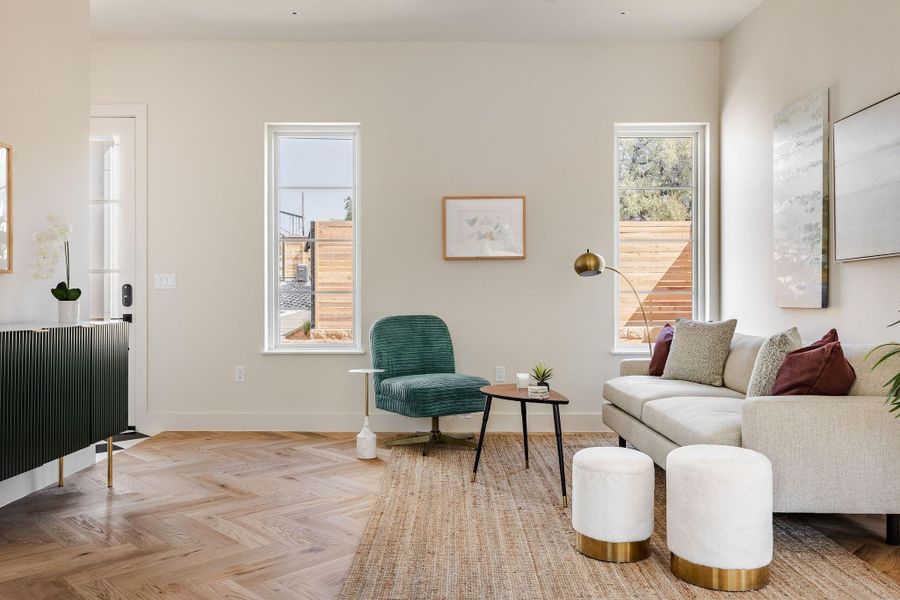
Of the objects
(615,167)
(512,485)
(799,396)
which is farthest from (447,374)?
(799,396)

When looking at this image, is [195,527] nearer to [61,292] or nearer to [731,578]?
[61,292]

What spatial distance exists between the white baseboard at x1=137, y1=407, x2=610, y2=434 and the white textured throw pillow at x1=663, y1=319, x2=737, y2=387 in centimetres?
99

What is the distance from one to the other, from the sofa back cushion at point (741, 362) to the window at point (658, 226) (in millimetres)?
1079

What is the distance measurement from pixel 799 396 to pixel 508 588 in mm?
1376

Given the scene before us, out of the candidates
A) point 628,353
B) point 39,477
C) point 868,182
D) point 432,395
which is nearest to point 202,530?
point 39,477

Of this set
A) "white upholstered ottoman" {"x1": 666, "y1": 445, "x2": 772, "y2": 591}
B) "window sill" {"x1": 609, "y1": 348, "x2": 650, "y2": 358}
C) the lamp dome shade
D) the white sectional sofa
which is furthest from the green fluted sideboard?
"window sill" {"x1": 609, "y1": 348, "x2": 650, "y2": 358}

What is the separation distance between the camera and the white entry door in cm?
498

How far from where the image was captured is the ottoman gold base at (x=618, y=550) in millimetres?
2459

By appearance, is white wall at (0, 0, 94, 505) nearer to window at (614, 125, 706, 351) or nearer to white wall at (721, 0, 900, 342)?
window at (614, 125, 706, 351)

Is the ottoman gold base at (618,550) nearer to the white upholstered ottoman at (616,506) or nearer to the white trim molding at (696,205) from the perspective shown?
the white upholstered ottoman at (616,506)

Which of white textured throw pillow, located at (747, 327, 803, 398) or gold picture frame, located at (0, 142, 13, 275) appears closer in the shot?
white textured throw pillow, located at (747, 327, 803, 398)

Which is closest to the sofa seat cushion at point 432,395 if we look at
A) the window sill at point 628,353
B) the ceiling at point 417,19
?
the window sill at point 628,353

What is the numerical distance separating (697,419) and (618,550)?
2.56ft

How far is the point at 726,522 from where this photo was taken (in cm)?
221
